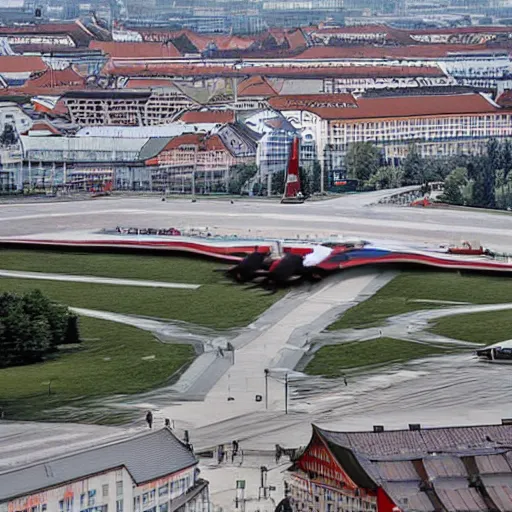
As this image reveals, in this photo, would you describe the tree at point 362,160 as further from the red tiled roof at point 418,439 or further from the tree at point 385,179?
the red tiled roof at point 418,439

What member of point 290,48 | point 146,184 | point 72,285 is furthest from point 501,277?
point 290,48

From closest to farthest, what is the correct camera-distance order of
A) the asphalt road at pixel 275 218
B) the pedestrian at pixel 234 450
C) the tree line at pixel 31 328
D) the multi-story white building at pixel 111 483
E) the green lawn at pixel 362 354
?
the multi-story white building at pixel 111 483
the pedestrian at pixel 234 450
the green lawn at pixel 362 354
the tree line at pixel 31 328
the asphalt road at pixel 275 218

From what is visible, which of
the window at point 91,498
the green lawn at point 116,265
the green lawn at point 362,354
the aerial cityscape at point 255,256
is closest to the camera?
the window at point 91,498

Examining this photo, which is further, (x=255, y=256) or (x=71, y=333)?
(x=255, y=256)

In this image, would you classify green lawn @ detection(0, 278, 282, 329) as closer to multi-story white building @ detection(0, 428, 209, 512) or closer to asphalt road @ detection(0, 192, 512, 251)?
asphalt road @ detection(0, 192, 512, 251)

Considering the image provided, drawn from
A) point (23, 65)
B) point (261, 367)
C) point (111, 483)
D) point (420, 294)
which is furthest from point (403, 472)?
point (23, 65)

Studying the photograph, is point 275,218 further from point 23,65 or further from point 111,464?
point 111,464

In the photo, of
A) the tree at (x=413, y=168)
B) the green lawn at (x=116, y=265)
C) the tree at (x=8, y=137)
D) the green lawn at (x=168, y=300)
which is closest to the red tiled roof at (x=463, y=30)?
the tree at (x=413, y=168)
